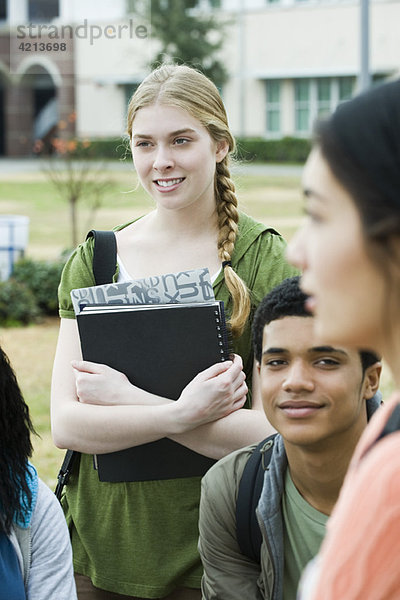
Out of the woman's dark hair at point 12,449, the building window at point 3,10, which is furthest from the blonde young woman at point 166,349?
the building window at point 3,10

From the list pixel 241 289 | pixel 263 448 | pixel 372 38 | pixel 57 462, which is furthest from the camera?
pixel 372 38

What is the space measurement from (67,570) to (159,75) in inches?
52.3

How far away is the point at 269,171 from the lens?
30.6 metres

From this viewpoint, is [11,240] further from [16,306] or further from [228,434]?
[228,434]

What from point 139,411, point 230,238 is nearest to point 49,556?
point 139,411

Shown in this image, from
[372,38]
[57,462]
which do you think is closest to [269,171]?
[372,38]

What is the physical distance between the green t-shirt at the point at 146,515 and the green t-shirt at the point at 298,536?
0.47 m

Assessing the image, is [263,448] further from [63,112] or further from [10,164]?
[63,112]

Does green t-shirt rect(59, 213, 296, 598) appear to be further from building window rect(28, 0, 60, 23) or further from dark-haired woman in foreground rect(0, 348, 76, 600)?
building window rect(28, 0, 60, 23)

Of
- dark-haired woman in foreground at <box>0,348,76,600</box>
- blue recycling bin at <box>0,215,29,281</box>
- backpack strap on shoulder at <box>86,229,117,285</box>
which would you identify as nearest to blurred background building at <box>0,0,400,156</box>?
blue recycling bin at <box>0,215,29,281</box>

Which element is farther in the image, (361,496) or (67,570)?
(67,570)

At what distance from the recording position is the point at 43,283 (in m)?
11.0

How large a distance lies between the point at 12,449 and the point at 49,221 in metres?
18.2

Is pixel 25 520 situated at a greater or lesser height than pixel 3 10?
lesser
